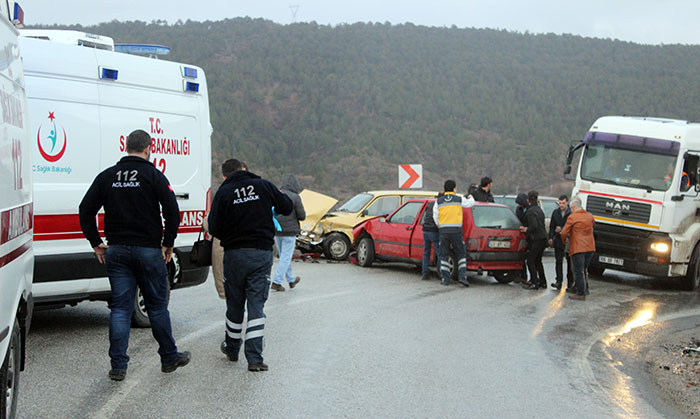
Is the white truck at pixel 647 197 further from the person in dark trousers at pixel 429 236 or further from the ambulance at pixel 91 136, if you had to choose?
the ambulance at pixel 91 136

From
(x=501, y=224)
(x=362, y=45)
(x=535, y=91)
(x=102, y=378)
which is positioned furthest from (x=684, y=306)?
(x=362, y=45)

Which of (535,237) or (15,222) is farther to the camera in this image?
(535,237)

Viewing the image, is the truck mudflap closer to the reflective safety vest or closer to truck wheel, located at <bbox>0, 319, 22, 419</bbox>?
the reflective safety vest

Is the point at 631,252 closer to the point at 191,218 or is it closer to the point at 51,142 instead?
the point at 191,218

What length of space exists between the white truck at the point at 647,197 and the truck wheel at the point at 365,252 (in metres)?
4.42

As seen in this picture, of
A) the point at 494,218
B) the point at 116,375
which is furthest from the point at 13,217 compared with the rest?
the point at 494,218

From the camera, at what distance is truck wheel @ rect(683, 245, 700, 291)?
15.6 metres

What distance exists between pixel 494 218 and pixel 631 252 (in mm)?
2987

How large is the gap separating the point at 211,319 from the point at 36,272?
2653 mm

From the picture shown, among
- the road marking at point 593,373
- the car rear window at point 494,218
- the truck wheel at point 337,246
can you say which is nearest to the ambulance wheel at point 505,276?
the car rear window at point 494,218

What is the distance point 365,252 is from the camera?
55.1ft

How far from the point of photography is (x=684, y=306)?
13672 millimetres

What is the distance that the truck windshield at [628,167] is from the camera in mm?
15633

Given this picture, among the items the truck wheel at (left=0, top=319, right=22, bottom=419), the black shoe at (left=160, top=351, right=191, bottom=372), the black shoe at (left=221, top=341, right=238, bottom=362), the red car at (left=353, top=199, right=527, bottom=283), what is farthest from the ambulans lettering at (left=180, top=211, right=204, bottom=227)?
the red car at (left=353, top=199, right=527, bottom=283)
